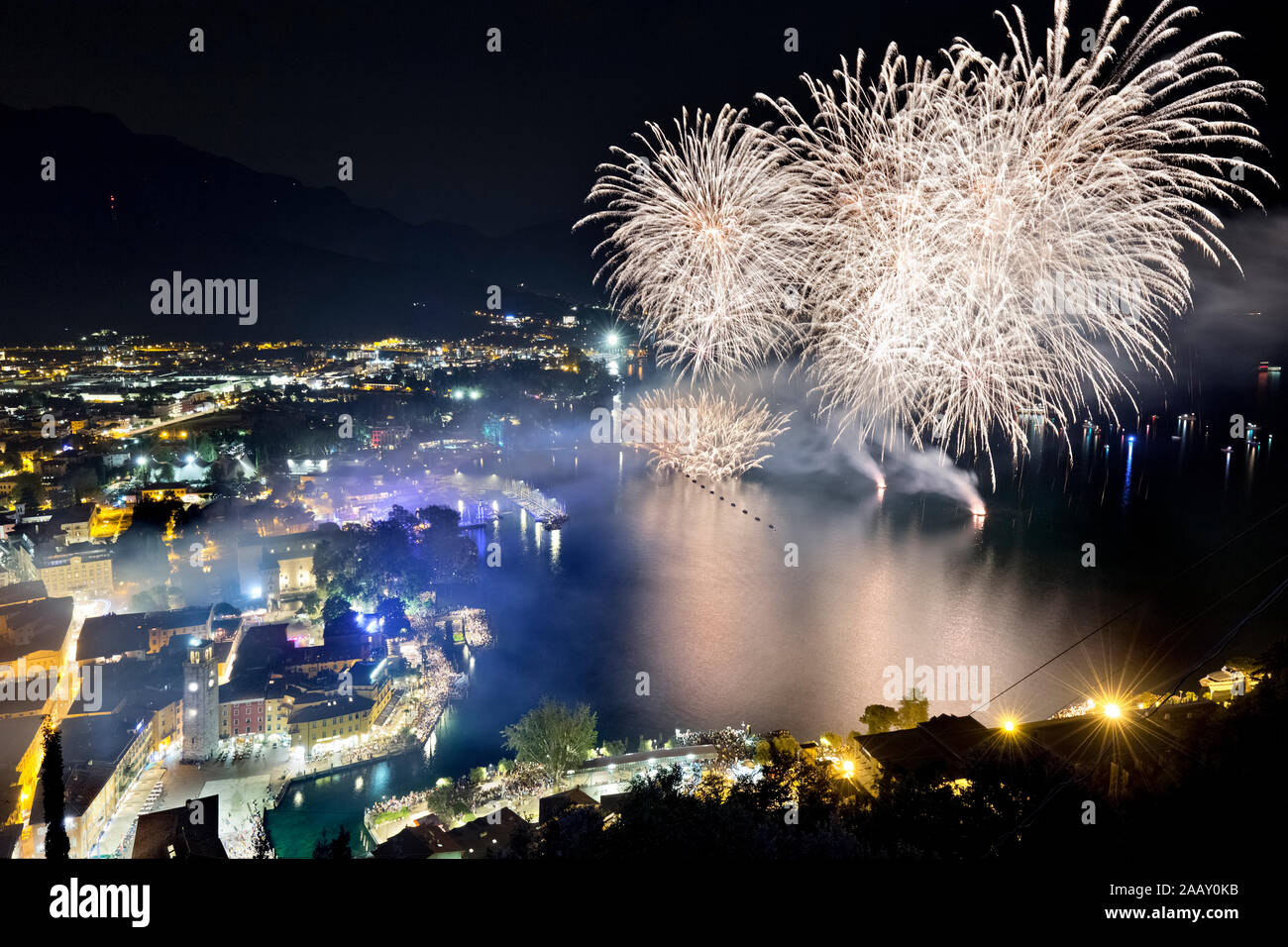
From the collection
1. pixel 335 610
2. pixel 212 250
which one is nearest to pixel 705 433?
pixel 335 610

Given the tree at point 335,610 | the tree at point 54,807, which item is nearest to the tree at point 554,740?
the tree at point 335,610

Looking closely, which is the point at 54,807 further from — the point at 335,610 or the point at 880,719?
the point at 335,610

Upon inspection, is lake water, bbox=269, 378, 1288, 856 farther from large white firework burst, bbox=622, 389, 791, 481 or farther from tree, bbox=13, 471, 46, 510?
tree, bbox=13, 471, 46, 510

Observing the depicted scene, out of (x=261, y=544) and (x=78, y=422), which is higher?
(x=78, y=422)
